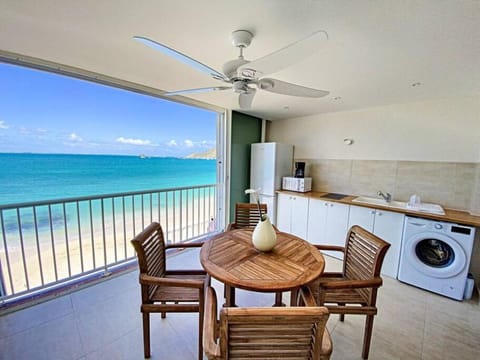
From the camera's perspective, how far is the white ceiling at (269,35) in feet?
3.71

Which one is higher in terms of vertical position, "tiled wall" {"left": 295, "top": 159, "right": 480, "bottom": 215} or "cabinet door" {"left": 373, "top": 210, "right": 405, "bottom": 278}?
"tiled wall" {"left": 295, "top": 159, "right": 480, "bottom": 215}

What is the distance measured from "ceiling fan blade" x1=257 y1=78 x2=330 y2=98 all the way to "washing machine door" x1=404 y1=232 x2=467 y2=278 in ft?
6.87

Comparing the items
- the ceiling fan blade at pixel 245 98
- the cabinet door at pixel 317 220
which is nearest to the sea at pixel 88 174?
the cabinet door at pixel 317 220

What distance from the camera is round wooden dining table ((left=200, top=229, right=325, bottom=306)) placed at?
3.77 feet

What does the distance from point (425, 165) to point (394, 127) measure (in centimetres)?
66

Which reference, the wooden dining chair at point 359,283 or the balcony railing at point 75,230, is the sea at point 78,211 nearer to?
the balcony railing at point 75,230

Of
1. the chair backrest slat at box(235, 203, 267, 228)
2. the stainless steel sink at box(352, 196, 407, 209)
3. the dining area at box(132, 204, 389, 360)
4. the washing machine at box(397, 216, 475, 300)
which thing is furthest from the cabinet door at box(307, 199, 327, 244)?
the dining area at box(132, 204, 389, 360)

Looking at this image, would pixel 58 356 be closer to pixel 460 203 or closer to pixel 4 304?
pixel 4 304

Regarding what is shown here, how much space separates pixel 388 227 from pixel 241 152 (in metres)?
2.57

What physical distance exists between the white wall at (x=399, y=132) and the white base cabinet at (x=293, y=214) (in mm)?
950

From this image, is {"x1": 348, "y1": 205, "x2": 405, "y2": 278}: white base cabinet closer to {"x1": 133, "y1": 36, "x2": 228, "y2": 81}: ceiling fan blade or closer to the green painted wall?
the green painted wall

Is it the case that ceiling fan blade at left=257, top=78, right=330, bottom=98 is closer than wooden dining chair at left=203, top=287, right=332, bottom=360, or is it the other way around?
wooden dining chair at left=203, top=287, right=332, bottom=360

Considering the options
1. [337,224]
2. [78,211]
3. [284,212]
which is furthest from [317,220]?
[78,211]

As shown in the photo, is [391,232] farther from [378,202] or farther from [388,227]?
[378,202]
